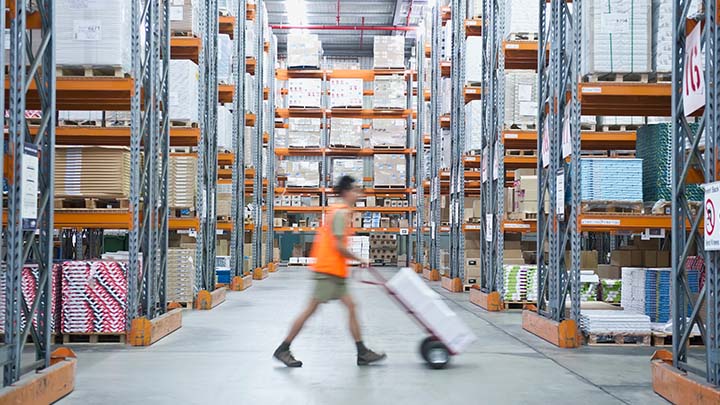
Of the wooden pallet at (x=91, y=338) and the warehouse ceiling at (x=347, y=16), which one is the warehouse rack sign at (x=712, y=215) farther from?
the warehouse ceiling at (x=347, y=16)

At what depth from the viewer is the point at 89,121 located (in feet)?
28.5

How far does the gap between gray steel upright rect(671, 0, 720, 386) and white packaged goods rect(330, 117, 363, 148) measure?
16.1 meters

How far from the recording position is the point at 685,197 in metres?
4.96

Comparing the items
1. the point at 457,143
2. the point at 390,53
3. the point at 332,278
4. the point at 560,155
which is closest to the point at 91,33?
the point at 332,278

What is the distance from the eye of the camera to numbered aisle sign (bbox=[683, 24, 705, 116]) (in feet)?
15.1

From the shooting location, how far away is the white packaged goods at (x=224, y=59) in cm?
1203

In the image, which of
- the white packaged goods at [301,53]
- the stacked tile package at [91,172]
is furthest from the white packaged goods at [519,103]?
the white packaged goods at [301,53]

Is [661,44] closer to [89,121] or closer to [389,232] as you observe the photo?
[89,121]

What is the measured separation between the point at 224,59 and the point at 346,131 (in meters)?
8.92

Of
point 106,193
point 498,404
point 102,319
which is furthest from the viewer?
point 106,193

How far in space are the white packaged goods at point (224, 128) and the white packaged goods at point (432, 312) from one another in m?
6.56

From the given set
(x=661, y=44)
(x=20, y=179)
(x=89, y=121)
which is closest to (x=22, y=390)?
(x=20, y=179)

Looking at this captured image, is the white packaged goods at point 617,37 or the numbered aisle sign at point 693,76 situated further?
the white packaged goods at point 617,37

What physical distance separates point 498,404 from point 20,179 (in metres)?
3.31
